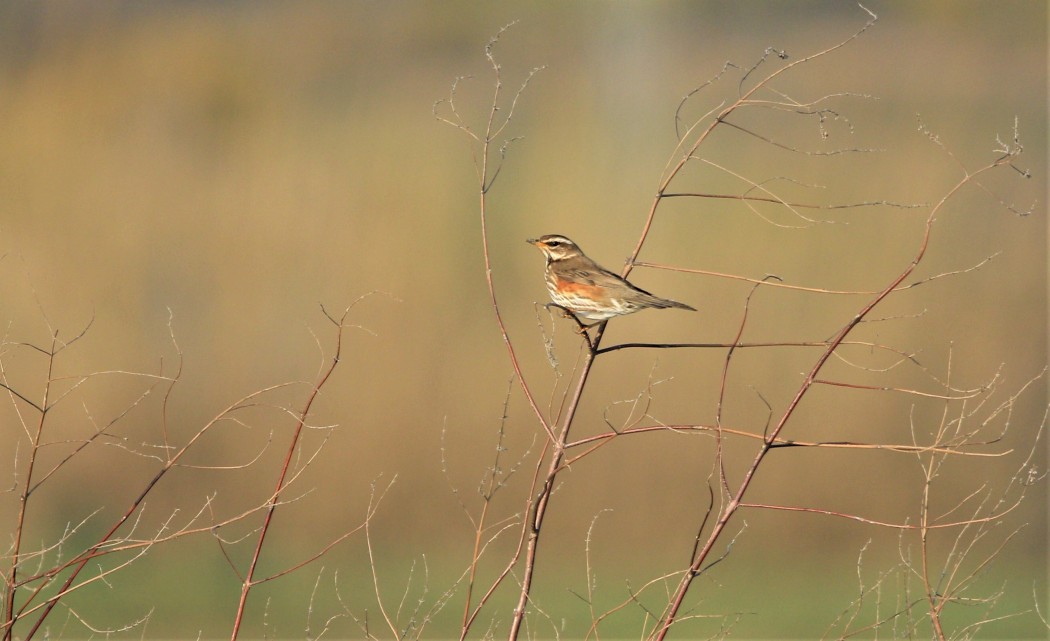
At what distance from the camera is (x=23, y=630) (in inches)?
282

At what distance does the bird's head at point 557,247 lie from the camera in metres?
4.16

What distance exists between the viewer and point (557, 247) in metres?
4.23

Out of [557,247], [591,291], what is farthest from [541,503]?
[557,247]

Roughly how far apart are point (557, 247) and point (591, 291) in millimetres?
645

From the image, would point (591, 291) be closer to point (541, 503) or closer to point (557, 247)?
point (557, 247)

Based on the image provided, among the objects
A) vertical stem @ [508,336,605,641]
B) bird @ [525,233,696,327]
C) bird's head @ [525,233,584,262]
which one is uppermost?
bird's head @ [525,233,584,262]

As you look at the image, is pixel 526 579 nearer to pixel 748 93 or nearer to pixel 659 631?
pixel 659 631

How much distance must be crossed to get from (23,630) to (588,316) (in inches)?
228

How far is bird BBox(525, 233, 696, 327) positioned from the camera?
348 centimetres

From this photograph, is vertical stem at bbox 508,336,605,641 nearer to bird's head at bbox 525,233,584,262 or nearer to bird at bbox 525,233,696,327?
bird at bbox 525,233,696,327

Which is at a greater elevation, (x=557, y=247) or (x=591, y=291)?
(x=557, y=247)

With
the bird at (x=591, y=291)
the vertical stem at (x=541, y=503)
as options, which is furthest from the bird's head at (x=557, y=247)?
the vertical stem at (x=541, y=503)

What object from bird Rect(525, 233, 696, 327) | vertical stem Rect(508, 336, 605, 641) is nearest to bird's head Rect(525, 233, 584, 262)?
bird Rect(525, 233, 696, 327)

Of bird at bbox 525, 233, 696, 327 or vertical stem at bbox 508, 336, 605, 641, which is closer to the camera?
vertical stem at bbox 508, 336, 605, 641
